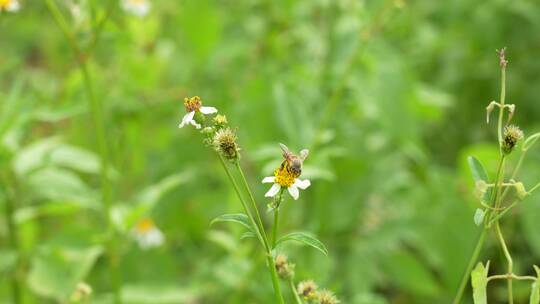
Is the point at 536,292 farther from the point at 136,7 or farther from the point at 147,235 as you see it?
the point at 136,7

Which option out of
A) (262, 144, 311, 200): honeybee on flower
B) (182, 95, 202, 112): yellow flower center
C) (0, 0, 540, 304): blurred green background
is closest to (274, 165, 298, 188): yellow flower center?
(262, 144, 311, 200): honeybee on flower

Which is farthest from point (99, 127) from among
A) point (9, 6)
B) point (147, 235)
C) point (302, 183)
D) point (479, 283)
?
point (479, 283)

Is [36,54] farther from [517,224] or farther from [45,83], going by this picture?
[517,224]

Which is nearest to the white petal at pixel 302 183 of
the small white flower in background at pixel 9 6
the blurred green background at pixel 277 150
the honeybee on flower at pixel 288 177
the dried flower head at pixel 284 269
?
the honeybee on flower at pixel 288 177

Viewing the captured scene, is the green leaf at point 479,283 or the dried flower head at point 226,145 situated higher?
the dried flower head at point 226,145

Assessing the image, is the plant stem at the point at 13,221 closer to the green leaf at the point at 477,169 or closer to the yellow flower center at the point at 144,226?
the yellow flower center at the point at 144,226

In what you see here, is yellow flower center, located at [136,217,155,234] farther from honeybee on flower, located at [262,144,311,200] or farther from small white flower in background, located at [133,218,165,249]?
honeybee on flower, located at [262,144,311,200]
